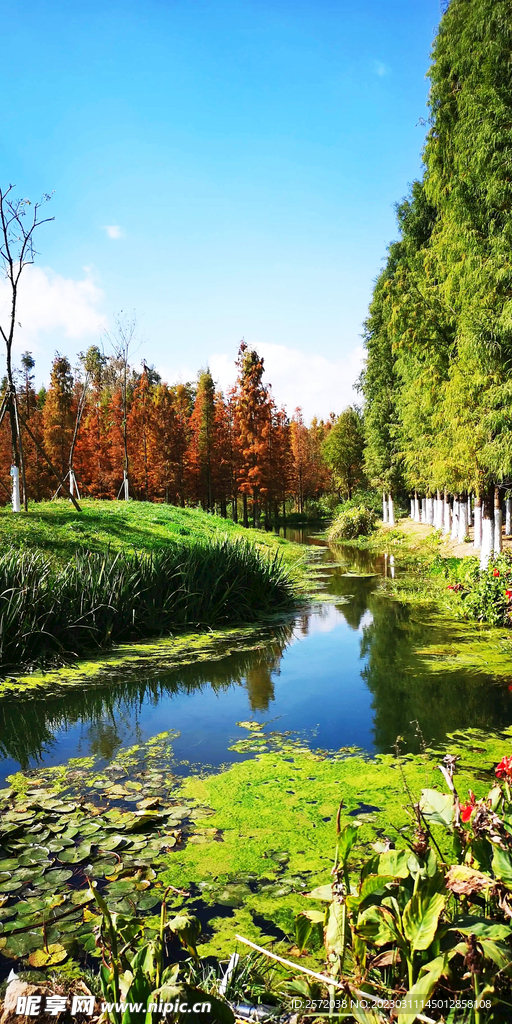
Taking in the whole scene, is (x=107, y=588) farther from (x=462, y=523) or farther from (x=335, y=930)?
A: (x=462, y=523)

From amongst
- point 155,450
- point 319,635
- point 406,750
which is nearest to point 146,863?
point 406,750

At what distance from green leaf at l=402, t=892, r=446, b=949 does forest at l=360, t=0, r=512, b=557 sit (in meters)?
8.70

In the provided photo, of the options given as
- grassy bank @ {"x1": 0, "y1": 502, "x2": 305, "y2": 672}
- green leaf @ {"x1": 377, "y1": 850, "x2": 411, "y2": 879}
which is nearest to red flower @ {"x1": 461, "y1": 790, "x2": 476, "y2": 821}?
green leaf @ {"x1": 377, "y1": 850, "x2": 411, "y2": 879}

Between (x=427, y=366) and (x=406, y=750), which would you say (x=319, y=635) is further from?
(x=427, y=366)

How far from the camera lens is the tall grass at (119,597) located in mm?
7125

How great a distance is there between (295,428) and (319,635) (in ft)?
135

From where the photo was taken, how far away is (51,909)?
8.71ft

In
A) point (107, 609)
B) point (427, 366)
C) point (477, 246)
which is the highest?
point (477, 246)

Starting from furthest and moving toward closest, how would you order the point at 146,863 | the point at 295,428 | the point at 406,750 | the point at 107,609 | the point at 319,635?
the point at 295,428
the point at 319,635
the point at 107,609
the point at 406,750
the point at 146,863

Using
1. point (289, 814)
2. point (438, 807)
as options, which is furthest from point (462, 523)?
point (438, 807)

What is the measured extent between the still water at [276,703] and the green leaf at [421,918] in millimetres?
2828

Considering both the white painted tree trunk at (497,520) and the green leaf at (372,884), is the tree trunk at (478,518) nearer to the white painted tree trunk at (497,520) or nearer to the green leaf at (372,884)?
the white painted tree trunk at (497,520)

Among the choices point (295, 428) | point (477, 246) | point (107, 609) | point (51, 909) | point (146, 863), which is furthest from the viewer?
point (295, 428)

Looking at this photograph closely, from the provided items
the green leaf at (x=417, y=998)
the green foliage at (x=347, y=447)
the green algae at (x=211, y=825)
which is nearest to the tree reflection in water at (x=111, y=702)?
the green algae at (x=211, y=825)
